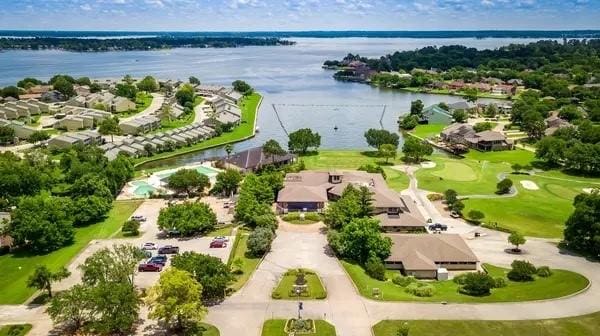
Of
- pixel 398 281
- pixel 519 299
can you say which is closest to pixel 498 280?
pixel 519 299

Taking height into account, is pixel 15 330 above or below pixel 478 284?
below

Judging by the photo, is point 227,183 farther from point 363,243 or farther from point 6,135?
point 6,135

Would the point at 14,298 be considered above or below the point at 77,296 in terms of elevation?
below

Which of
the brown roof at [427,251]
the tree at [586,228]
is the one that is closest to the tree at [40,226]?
the brown roof at [427,251]

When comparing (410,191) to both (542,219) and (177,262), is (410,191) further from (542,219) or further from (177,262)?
(177,262)

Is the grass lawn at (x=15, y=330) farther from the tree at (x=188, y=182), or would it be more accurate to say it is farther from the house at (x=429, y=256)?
the tree at (x=188, y=182)

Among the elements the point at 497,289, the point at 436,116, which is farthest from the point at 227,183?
the point at 436,116
